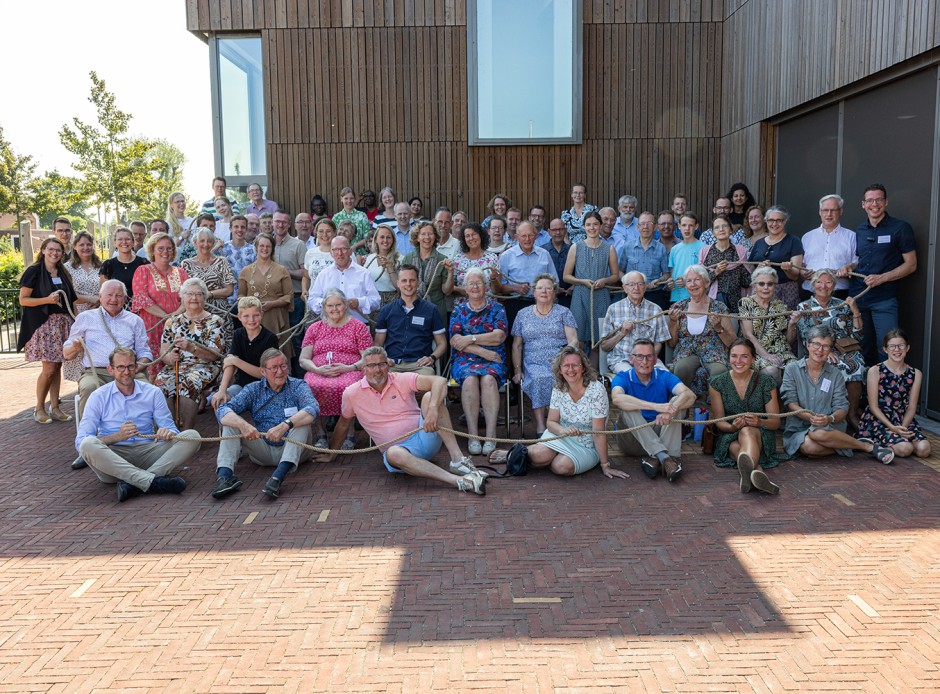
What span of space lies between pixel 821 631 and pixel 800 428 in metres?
3.10

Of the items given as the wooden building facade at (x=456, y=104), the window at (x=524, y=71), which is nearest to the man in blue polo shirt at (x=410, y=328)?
the wooden building facade at (x=456, y=104)

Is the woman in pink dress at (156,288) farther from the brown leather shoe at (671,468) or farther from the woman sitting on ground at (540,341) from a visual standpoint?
the brown leather shoe at (671,468)

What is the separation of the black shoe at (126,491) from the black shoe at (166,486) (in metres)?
0.09

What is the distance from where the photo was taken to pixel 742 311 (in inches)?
286

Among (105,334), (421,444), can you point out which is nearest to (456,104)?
(105,334)

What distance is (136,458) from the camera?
605 cm

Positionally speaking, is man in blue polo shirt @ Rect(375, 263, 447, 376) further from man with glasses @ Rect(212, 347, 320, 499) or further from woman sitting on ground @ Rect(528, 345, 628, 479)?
woman sitting on ground @ Rect(528, 345, 628, 479)

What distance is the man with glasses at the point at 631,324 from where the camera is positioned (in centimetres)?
709

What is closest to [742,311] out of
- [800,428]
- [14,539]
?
[800,428]

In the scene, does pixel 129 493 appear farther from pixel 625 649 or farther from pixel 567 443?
pixel 625 649

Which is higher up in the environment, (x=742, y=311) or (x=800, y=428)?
(x=742, y=311)

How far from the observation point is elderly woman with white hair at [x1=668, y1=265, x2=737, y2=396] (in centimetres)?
703

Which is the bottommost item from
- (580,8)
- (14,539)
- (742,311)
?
(14,539)

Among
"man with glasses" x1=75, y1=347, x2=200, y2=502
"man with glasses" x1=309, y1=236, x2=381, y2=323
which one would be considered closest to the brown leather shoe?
"man with glasses" x1=309, y1=236, x2=381, y2=323
